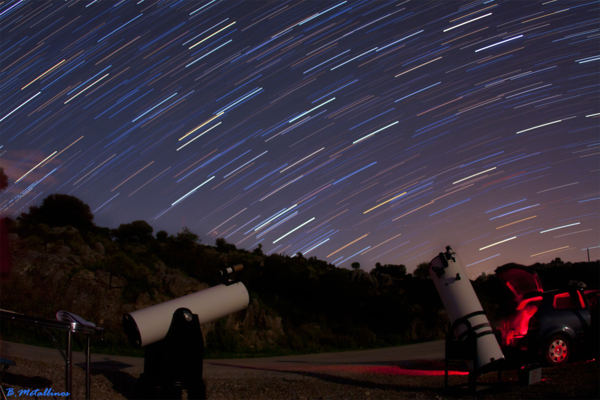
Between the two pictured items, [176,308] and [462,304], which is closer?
[176,308]

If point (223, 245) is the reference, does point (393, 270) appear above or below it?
below

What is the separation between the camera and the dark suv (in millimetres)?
8312

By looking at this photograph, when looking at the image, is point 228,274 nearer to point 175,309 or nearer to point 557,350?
point 175,309

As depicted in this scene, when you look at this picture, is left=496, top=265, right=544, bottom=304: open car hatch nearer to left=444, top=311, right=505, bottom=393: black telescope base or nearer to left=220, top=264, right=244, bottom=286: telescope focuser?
left=444, top=311, right=505, bottom=393: black telescope base

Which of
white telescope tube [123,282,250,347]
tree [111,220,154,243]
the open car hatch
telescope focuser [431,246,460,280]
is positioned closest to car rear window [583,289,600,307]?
the open car hatch

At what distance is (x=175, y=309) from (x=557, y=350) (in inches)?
299

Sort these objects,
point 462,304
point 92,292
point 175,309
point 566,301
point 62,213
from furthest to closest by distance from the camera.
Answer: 1. point 62,213
2. point 92,292
3. point 566,301
4. point 462,304
5. point 175,309

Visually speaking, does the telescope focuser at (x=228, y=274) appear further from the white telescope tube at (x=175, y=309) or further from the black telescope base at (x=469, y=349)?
the black telescope base at (x=469, y=349)

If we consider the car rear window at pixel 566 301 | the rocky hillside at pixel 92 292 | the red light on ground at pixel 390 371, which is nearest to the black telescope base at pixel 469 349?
the car rear window at pixel 566 301

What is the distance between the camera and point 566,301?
29.1 ft

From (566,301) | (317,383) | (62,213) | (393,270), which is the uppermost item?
(62,213)

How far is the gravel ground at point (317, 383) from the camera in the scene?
7.06 metres

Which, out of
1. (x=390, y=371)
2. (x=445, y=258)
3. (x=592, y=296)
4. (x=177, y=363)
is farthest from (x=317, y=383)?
(x=592, y=296)

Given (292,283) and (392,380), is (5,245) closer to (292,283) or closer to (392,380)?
(392,380)
